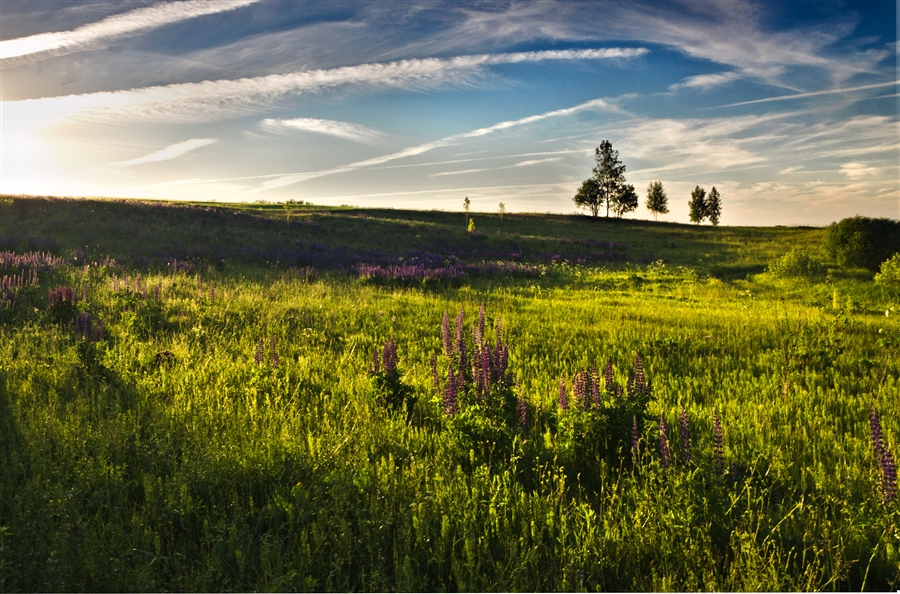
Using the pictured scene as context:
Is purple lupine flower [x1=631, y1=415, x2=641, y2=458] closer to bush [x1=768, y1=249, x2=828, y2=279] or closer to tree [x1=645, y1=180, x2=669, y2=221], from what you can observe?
bush [x1=768, y1=249, x2=828, y2=279]

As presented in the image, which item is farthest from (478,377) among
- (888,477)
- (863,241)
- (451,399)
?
(863,241)

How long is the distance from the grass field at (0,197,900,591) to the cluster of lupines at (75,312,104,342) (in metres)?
0.04

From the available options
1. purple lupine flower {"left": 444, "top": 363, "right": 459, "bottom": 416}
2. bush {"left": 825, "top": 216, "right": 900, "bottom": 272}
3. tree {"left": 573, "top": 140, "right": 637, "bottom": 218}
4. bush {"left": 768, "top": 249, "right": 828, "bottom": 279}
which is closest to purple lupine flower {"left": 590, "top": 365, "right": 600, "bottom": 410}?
purple lupine flower {"left": 444, "top": 363, "right": 459, "bottom": 416}

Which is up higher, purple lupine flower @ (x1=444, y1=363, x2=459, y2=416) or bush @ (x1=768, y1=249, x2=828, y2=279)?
bush @ (x1=768, y1=249, x2=828, y2=279)

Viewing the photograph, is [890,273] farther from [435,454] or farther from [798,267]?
[435,454]

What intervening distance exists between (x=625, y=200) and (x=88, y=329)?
86740 millimetres

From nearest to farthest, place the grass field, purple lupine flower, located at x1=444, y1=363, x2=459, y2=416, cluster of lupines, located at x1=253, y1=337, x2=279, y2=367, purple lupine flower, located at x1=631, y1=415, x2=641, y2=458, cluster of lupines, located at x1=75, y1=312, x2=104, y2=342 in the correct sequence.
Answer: the grass field
purple lupine flower, located at x1=631, y1=415, x2=641, y2=458
purple lupine flower, located at x1=444, y1=363, x2=459, y2=416
cluster of lupines, located at x1=253, y1=337, x2=279, y2=367
cluster of lupines, located at x1=75, y1=312, x2=104, y2=342

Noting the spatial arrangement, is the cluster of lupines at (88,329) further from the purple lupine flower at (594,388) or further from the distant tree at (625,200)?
the distant tree at (625,200)

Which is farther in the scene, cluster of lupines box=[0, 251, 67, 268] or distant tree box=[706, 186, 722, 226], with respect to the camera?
distant tree box=[706, 186, 722, 226]

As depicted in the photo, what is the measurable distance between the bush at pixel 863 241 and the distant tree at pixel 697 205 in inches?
3212

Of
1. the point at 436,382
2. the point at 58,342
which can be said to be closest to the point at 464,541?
the point at 436,382

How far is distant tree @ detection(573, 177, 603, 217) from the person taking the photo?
278 ft

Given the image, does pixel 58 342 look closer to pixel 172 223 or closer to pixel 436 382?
pixel 436 382

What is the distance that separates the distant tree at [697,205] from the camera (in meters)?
97.8
